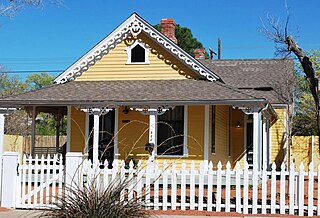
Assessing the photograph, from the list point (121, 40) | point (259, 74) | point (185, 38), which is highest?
point (185, 38)

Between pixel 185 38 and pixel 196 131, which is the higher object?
pixel 185 38

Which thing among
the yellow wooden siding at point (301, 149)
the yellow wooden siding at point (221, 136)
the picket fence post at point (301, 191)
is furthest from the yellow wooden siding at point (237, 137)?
the picket fence post at point (301, 191)

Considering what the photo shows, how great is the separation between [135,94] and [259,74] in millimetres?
8136

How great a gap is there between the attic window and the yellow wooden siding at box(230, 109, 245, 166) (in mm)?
4510

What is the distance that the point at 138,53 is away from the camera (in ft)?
64.2

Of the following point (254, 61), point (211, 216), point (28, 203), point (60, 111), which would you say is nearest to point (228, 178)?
point (211, 216)

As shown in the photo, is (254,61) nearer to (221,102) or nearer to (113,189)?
(221,102)

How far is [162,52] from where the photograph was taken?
63.1ft

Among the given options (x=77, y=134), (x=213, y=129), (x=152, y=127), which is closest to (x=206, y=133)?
(x=213, y=129)

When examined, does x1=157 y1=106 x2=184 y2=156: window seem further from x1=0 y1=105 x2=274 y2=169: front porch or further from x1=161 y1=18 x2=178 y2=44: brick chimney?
x1=161 y1=18 x2=178 y2=44: brick chimney

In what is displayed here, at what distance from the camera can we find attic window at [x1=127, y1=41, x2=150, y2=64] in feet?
63.6

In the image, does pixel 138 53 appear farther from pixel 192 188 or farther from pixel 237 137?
pixel 192 188

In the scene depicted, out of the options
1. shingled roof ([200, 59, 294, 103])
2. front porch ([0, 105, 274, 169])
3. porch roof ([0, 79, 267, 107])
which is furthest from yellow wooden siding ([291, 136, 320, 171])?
porch roof ([0, 79, 267, 107])

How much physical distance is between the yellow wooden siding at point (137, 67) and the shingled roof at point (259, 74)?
11.9ft
